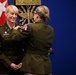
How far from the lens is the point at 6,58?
233 cm

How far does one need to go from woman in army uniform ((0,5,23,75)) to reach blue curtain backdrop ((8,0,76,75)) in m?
1.18

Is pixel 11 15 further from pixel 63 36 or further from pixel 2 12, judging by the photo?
pixel 63 36

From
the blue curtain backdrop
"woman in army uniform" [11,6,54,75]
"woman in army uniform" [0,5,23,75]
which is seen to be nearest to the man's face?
"woman in army uniform" [0,5,23,75]

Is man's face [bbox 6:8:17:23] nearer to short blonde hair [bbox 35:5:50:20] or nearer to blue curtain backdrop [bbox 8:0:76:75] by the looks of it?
short blonde hair [bbox 35:5:50:20]

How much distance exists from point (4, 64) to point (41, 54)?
39cm

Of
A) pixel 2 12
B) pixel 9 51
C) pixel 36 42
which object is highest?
pixel 2 12

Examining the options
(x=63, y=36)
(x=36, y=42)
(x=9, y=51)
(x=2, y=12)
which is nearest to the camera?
(x=36, y=42)

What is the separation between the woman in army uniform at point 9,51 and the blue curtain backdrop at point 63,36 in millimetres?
1185

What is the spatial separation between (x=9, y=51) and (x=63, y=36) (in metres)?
1.49

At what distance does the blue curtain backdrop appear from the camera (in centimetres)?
355

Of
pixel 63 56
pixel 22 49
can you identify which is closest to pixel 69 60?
pixel 63 56

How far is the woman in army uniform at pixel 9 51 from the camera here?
2.31 metres

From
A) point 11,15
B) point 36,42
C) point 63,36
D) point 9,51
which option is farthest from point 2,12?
point 63,36

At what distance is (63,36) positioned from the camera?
3.66 meters
